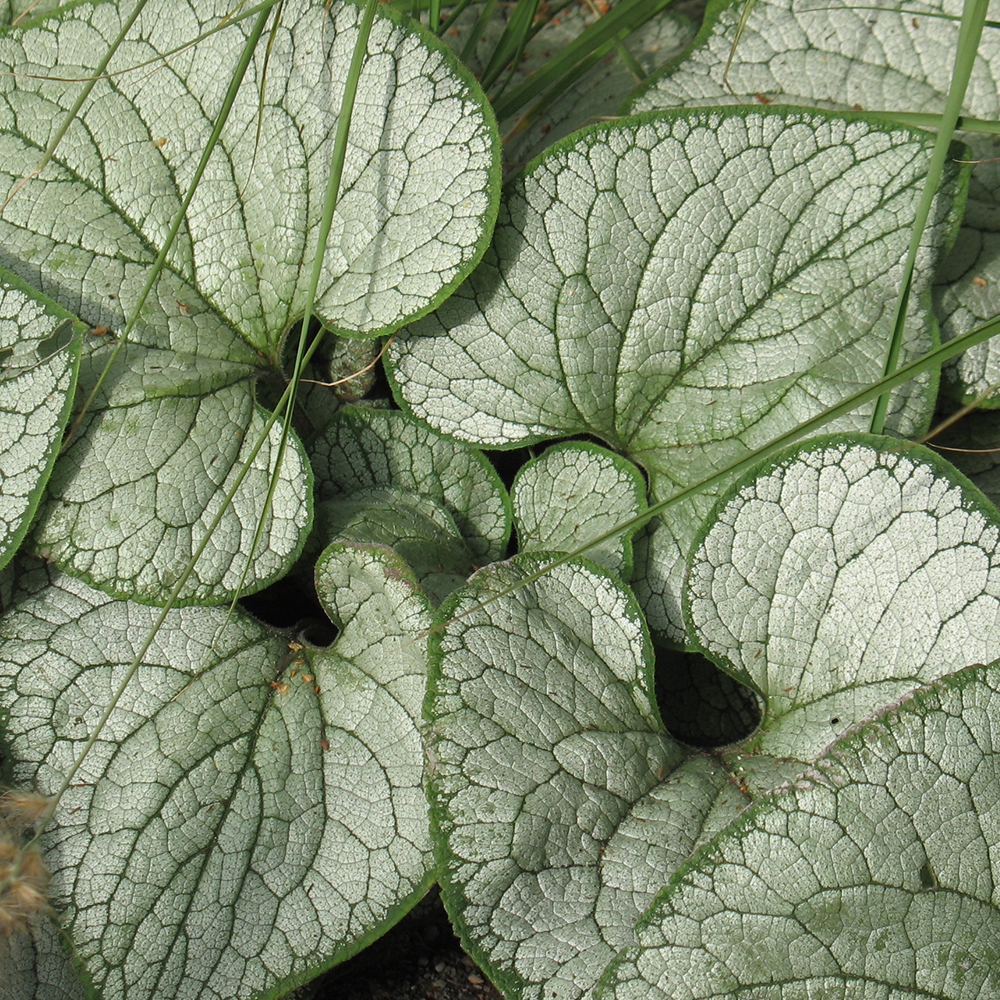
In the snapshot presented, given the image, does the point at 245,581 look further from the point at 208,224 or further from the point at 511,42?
the point at 511,42

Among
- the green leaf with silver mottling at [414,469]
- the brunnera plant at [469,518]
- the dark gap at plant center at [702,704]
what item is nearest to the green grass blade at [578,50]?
the brunnera plant at [469,518]

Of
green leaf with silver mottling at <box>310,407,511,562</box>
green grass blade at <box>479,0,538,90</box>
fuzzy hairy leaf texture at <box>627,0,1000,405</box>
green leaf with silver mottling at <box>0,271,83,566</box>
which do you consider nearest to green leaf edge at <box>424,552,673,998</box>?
green leaf with silver mottling at <box>310,407,511,562</box>

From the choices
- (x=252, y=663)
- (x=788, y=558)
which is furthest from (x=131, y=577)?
(x=788, y=558)

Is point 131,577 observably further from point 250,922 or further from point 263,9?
point 263,9

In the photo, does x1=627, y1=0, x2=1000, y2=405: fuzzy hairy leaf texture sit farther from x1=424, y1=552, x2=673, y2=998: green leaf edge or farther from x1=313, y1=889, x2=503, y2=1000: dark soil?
x1=313, y1=889, x2=503, y2=1000: dark soil

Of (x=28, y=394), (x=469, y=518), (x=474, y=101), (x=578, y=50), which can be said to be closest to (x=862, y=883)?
(x=469, y=518)

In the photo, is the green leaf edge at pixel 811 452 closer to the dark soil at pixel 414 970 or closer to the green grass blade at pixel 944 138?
the green grass blade at pixel 944 138
